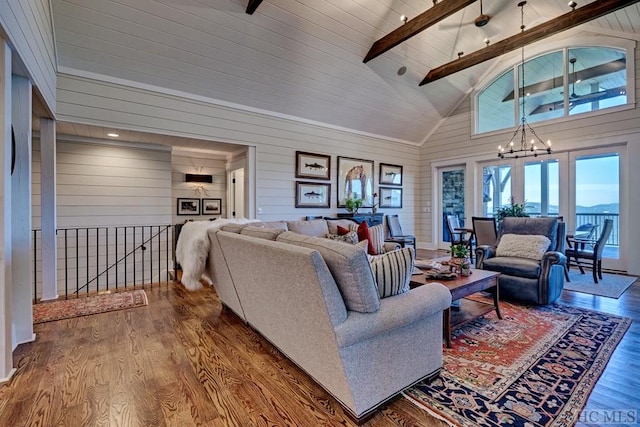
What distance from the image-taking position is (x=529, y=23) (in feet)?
18.5

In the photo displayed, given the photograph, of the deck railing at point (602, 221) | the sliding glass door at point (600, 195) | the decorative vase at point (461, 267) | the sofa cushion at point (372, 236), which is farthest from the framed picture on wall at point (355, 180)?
the deck railing at point (602, 221)

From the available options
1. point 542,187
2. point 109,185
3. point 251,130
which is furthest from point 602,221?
point 109,185

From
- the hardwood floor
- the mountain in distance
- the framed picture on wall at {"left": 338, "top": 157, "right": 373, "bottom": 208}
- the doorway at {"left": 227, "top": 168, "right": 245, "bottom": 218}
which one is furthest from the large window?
the doorway at {"left": 227, "top": 168, "right": 245, "bottom": 218}

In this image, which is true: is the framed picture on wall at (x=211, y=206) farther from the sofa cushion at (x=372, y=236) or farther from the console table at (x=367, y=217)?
the sofa cushion at (x=372, y=236)

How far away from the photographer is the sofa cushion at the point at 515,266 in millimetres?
3430

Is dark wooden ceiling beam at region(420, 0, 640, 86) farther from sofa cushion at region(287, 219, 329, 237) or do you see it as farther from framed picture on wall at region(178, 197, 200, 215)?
framed picture on wall at region(178, 197, 200, 215)

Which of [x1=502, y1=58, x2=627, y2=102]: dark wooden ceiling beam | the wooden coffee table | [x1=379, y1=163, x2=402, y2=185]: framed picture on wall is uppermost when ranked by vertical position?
[x1=502, y1=58, x2=627, y2=102]: dark wooden ceiling beam

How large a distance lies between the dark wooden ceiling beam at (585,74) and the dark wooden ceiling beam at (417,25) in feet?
11.4

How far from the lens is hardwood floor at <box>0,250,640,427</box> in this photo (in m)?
1.65

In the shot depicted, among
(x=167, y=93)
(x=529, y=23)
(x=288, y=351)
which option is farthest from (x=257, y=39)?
(x=529, y=23)

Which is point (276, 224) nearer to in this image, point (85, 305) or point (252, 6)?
point (85, 305)

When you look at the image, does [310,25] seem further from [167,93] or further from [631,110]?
[631,110]

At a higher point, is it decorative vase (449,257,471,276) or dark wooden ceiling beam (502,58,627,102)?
dark wooden ceiling beam (502,58,627,102)

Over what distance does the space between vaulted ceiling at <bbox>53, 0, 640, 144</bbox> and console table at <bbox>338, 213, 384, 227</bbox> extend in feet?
6.68
